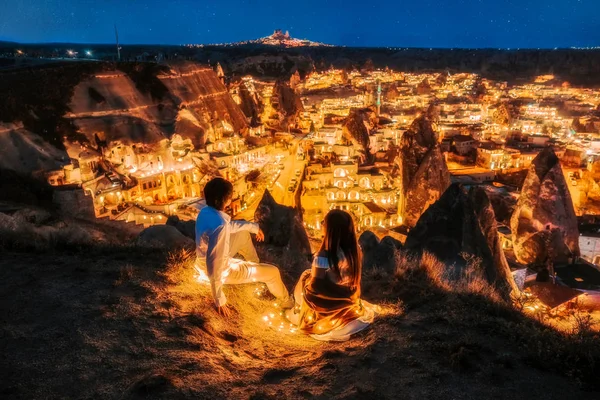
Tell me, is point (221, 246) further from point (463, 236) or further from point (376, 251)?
point (463, 236)

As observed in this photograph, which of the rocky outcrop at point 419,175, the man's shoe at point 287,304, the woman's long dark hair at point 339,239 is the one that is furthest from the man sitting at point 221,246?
the rocky outcrop at point 419,175

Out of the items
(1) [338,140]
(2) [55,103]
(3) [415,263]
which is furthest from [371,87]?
(3) [415,263]

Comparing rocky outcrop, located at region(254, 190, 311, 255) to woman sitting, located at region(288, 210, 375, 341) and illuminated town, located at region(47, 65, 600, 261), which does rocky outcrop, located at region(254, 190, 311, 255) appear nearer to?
woman sitting, located at region(288, 210, 375, 341)

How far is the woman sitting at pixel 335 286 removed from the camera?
4992mm

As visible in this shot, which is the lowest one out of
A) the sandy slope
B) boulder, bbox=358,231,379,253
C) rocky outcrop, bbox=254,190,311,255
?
boulder, bbox=358,231,379,253

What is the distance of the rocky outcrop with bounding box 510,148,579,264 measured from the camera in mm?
19688

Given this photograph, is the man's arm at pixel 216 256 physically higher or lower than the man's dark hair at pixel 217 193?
lower

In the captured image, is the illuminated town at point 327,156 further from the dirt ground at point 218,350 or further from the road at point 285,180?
the dirt ground at point 218,350

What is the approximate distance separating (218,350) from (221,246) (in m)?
1.17

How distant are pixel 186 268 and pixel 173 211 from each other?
1945 centimetres

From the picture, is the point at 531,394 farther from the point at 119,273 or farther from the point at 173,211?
the point at 173,211

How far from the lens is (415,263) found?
781 centimetres

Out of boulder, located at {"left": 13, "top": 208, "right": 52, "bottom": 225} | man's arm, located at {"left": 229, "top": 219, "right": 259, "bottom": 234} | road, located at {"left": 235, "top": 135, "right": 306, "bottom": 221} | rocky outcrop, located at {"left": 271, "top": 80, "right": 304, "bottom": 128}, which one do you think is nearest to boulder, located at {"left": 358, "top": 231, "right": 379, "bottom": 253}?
man's arm, located at {"left": 229, "top": 219, "right": 259, "bottom": 234}

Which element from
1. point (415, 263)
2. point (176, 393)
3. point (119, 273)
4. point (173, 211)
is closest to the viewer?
point (176, 393)
